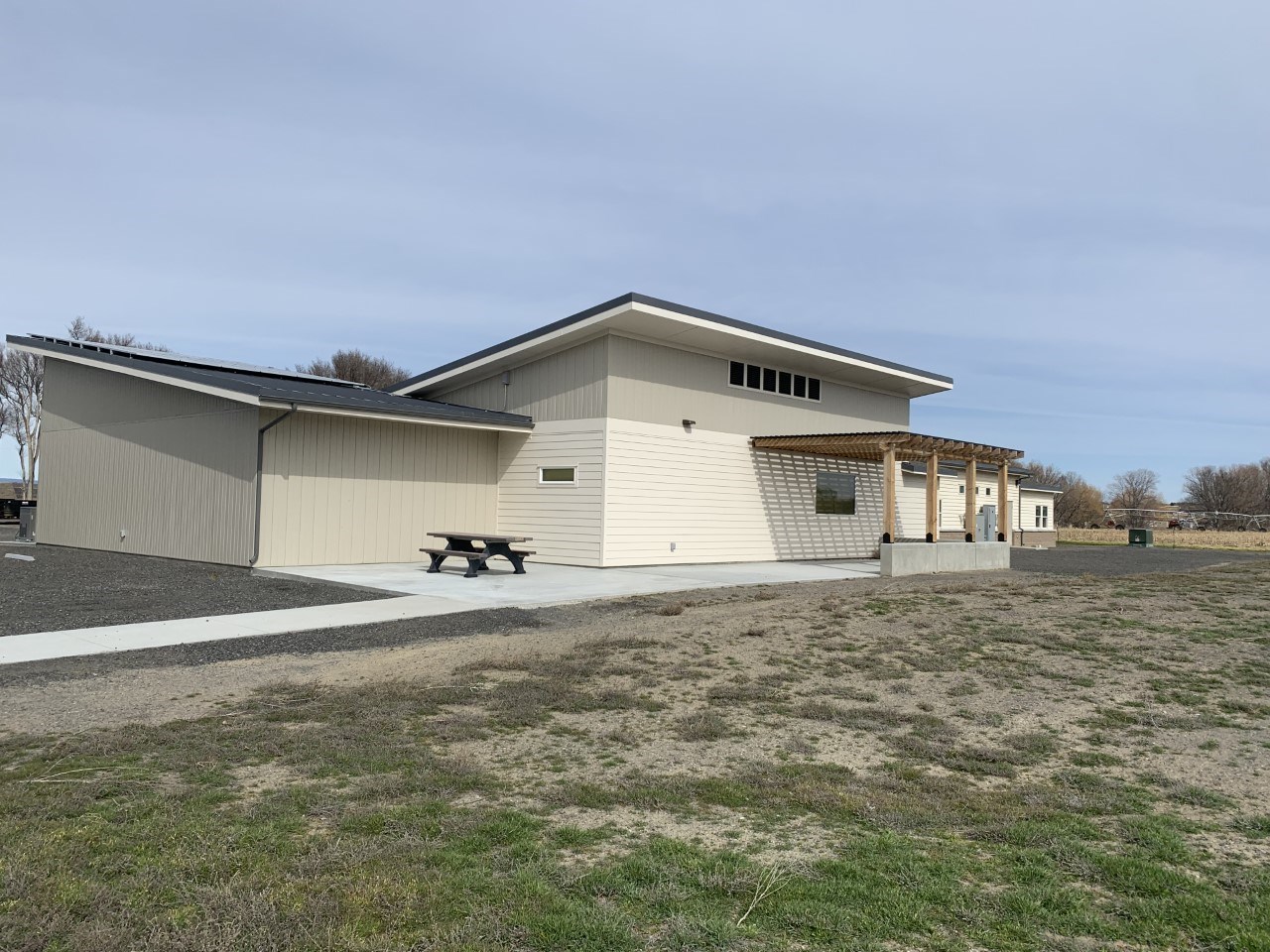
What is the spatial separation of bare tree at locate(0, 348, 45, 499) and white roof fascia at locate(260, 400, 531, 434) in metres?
29.3

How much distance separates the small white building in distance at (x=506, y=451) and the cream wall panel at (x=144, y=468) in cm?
6

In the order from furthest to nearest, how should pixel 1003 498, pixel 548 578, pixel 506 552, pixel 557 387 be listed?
1. pixel 1003 498
2. pixel 557 387
3. pixel 506 552
4. pixel 548 578

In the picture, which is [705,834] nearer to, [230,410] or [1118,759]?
[1118,759]

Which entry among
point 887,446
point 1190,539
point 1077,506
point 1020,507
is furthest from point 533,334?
point 1077,506

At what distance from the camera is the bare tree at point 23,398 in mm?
39250

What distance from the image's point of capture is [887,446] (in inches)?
732

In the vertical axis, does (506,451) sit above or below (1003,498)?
above

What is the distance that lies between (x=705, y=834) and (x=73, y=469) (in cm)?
2232

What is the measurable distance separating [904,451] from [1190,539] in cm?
3076

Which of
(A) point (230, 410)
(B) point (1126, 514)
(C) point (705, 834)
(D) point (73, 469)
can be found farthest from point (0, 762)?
(B) point (1126, 514)

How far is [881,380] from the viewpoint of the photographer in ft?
80.4

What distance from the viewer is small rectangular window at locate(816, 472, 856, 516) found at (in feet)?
74.9

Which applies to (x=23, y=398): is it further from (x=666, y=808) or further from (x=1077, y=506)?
(x=1077, y=506)

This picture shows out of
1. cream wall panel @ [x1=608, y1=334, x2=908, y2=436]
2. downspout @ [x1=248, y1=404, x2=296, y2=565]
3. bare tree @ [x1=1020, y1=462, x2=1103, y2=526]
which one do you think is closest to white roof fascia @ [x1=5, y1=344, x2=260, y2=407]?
downspout @ [x1=248, y1=404, x2=296, y2=565]
